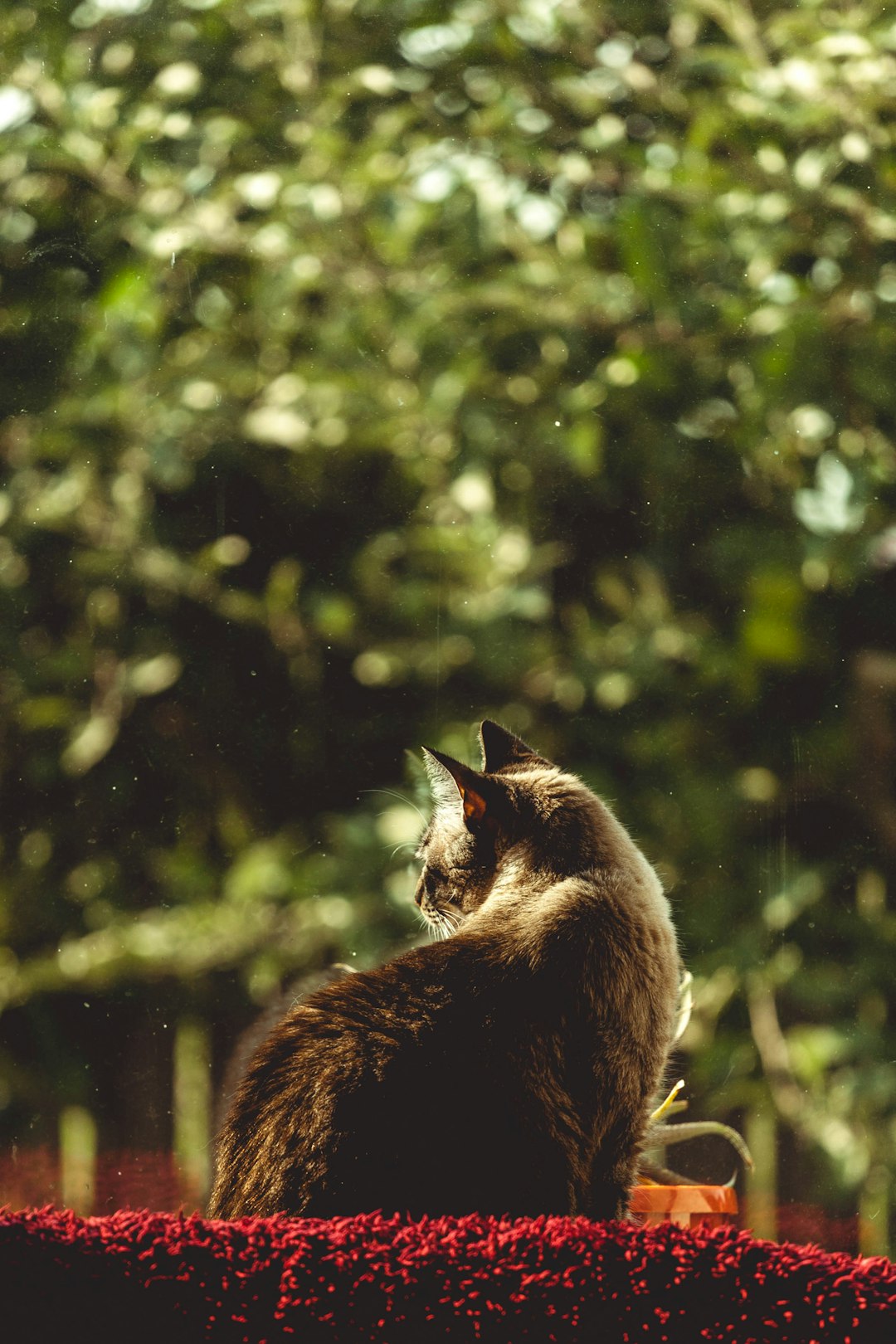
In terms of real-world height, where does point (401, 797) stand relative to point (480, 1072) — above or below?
below

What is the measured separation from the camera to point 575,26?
138 centimetres

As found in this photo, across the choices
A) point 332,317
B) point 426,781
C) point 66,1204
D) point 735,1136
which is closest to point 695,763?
point 426,781

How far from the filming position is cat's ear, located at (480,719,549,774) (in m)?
0.85

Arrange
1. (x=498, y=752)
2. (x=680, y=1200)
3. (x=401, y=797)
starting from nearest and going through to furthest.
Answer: (x=680, y=1200), (x=498, y=752), (x=401, y=797)

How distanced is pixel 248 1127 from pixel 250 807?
0.77m

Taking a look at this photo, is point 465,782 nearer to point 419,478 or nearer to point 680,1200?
point 680,1200

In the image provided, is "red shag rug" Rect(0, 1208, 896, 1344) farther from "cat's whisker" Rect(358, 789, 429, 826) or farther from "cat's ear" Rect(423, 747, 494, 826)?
"cat's whisker" Rect(358, 789, 429, 826)

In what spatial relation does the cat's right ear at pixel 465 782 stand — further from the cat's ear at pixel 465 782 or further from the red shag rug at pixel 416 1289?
the red shag rug at pixel 416 1289

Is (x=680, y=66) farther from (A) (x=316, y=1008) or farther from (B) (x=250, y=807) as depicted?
(A) (x=316, y=1008)

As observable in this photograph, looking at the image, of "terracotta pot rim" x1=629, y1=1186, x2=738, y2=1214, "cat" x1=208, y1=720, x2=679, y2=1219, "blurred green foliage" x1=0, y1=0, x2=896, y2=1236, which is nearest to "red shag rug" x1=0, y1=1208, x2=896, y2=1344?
"cat" x1=208, y1=720, x2=679, y2=1219

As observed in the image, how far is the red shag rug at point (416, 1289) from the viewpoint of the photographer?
44cm

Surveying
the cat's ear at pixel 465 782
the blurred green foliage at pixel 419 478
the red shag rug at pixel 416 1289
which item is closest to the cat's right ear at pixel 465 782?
the cat's ear at pixel 465 782

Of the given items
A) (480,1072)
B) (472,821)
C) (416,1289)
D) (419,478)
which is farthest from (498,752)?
(419,478)

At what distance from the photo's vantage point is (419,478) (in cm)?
142
